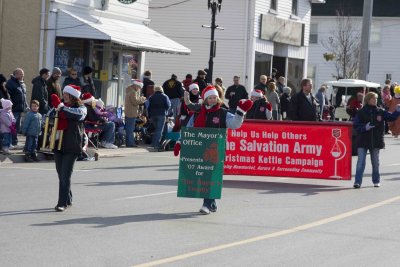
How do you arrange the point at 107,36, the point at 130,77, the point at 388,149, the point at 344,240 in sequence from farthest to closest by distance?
the point at 130,77
the point at 388,149
the point at 107,36
the point at 344,240

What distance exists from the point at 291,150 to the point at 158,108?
336 inches

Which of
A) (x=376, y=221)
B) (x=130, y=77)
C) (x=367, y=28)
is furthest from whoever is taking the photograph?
(x=367, y=28)

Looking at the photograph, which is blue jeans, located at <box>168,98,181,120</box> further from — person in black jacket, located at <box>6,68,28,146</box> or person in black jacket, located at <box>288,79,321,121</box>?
person in black jacket, located at <box>288,79,321,121</box>

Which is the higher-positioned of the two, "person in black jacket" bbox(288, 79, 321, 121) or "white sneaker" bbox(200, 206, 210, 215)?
"person in black jacket" bbox(288, 79, 321, 121)

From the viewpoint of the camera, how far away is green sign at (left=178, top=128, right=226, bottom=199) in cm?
1394

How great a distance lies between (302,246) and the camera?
11.3 metres

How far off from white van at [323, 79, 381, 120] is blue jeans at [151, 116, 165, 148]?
15.5m

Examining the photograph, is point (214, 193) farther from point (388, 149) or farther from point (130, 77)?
point (130, 77)

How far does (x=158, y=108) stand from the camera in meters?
26.5

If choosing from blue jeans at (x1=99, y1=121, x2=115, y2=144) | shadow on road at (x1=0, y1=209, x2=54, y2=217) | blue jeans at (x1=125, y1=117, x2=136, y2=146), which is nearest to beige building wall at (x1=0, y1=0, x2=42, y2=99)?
blue jeans at (x1=125, y1=117, x2=136, y2=146)

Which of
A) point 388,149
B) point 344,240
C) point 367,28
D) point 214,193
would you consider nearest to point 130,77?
point 388,149

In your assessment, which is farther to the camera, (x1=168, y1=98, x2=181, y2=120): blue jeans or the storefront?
(x1=168, y1=98, x2=181, y2=120): blue jeans

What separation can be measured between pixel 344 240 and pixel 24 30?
59.3ft

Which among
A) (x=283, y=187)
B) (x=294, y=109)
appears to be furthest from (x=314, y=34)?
(x=283, y=187)
